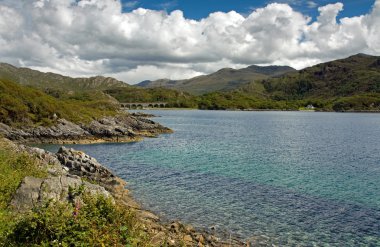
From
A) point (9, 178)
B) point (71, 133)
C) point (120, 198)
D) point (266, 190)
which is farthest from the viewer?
point (71, 133)

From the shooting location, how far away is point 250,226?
2420cm

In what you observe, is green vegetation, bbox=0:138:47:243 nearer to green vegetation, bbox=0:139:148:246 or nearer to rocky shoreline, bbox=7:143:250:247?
green vegetation, bbox=0:139:148:246

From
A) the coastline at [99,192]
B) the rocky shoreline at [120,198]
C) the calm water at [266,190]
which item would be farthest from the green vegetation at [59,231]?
the calm water at [266,190]

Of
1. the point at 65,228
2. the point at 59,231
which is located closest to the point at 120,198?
the point at 65,228

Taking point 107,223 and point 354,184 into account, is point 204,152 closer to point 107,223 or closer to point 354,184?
point 354,184

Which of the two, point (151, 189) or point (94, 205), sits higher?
point (94, 205)

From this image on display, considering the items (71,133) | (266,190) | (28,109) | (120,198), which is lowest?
(266,190)

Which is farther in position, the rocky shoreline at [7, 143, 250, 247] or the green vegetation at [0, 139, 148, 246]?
the rocky shoreline at [7, 143, 250, 247]

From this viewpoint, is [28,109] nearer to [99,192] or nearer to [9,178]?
[9,178]

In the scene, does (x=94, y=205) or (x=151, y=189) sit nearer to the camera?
(x=94, y=205)

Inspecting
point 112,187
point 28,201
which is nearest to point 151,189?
point 112,187

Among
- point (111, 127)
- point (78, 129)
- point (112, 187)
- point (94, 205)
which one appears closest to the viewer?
point (94, 205)

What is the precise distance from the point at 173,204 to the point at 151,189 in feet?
19.5

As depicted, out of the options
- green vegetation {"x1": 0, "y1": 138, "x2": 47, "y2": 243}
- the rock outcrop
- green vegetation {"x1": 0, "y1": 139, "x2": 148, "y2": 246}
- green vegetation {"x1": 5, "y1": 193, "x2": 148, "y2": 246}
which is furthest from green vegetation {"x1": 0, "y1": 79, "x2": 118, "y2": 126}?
green vegetation {"x1": 5, "y1": 193, "x2": 148, "y2": 246}
